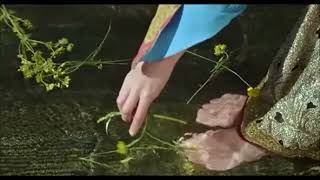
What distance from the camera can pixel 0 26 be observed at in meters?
1.15

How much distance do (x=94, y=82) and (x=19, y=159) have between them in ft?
0.61

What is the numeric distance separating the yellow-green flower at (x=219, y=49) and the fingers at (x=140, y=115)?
14cm

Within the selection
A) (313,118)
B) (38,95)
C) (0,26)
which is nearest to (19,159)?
(38,95)

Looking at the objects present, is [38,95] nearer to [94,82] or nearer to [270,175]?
[94,82]

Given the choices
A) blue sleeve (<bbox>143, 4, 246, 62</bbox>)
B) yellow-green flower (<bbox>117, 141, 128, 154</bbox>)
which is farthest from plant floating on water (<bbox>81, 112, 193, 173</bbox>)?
blue sleeve (<bbox>143, 4, 246, 62</bbox>)

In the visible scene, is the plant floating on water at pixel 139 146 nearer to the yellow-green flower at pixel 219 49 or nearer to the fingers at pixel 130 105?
the fingers at pixel 130 105

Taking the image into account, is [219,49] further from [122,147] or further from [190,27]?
[122,147]

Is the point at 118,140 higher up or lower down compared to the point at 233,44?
lower down

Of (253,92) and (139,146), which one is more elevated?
(253,92)

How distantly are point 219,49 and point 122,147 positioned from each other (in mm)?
229

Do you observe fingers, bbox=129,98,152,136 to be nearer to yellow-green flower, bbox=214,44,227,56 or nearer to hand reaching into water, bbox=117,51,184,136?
hand reaching into water, bbox=117,51,184,136

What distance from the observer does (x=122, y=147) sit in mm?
1193

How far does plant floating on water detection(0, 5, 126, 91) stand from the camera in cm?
115

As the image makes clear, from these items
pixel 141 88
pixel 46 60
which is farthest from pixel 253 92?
pixel 46 60
